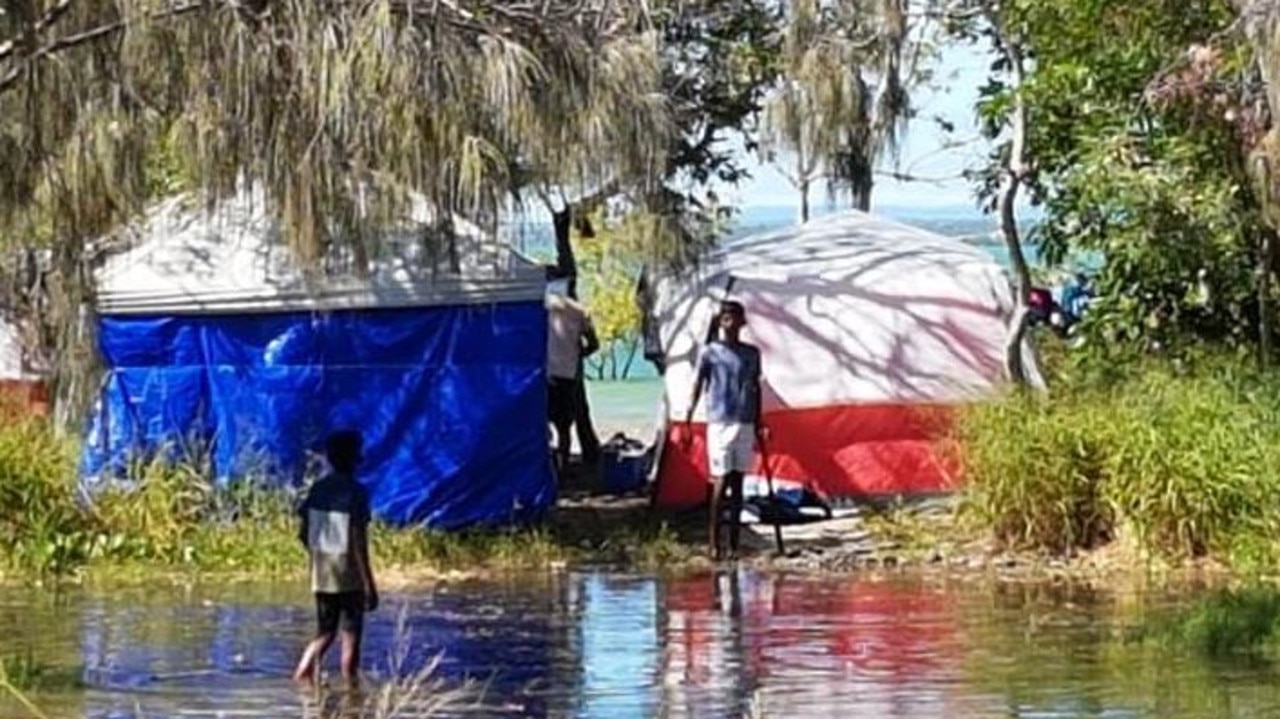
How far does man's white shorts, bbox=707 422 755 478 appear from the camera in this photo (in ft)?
62.9

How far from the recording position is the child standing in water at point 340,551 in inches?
510

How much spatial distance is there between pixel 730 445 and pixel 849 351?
2.51 meters

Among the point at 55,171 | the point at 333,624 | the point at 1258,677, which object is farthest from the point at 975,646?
→ the point at 55,171

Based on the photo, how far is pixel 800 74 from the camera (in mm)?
20000

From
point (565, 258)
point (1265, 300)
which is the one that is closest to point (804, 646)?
point (1265, 300)

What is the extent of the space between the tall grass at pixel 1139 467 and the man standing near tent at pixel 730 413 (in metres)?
1.47

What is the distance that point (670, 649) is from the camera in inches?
571

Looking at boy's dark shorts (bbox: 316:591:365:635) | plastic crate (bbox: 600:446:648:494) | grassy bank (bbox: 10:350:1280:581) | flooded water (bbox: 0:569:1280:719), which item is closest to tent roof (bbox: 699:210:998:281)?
plastic crate (bbox: 600:446:648:494)

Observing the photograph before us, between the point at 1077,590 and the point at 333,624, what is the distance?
5664 mm

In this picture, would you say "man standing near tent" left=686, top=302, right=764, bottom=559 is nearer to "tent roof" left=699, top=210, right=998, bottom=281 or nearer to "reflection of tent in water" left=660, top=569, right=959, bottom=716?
"reflection of tent in water" left=660, top=569, right=959, bottom=716

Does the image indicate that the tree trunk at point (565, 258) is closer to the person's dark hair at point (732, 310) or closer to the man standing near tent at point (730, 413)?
the person's dark hair at point (732, 310)

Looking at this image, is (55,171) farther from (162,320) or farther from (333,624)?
(162,320)

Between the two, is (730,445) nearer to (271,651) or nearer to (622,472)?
(622,472)

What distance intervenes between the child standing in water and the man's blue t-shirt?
20.9 ft
